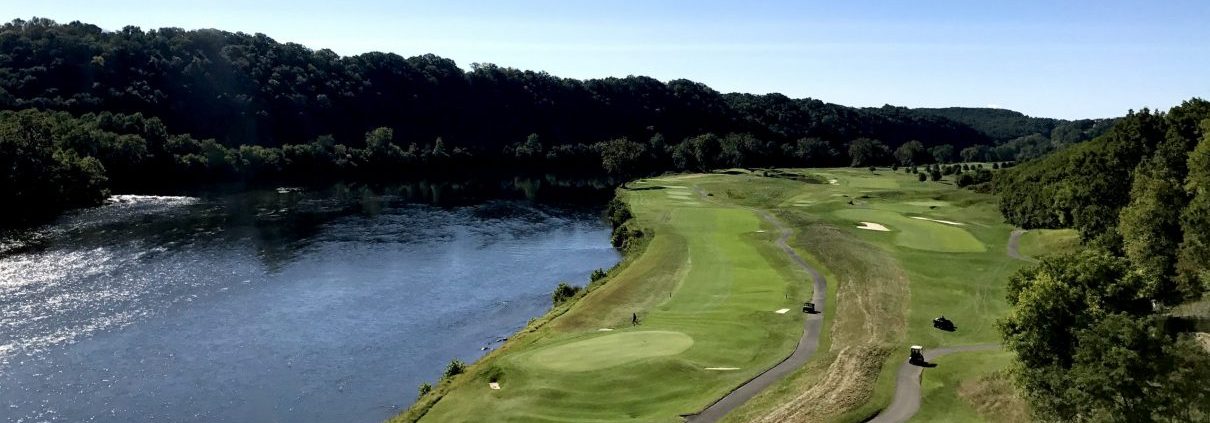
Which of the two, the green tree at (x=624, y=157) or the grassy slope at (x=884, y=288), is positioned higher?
the green tree at (x=624, y=157)

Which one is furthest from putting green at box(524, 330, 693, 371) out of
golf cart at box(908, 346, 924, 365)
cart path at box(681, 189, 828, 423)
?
golf cart at box(908, 346, 924, 365)

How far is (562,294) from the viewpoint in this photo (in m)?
68.9

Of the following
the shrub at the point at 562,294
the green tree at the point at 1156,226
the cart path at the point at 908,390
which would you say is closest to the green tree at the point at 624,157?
the shrub at the point at 562,294

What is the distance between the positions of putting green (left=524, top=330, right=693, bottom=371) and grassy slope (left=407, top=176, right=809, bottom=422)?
198 millimetres

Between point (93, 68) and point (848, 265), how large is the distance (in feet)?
577

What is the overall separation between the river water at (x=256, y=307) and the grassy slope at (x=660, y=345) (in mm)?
6011

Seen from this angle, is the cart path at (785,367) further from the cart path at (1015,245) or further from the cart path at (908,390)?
the cart path at (1015,245)

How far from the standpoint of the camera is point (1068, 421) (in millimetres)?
31781

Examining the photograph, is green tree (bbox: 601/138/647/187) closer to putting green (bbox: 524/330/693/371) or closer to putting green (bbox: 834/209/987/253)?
putting green (bbox: 834/209/987/253)

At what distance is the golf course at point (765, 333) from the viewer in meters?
40.9

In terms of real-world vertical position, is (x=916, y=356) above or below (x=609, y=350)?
above

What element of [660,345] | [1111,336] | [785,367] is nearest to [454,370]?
[660,345]

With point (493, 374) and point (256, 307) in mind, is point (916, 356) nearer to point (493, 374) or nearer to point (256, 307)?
point (493, 374)

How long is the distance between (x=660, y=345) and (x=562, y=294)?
20332mm
